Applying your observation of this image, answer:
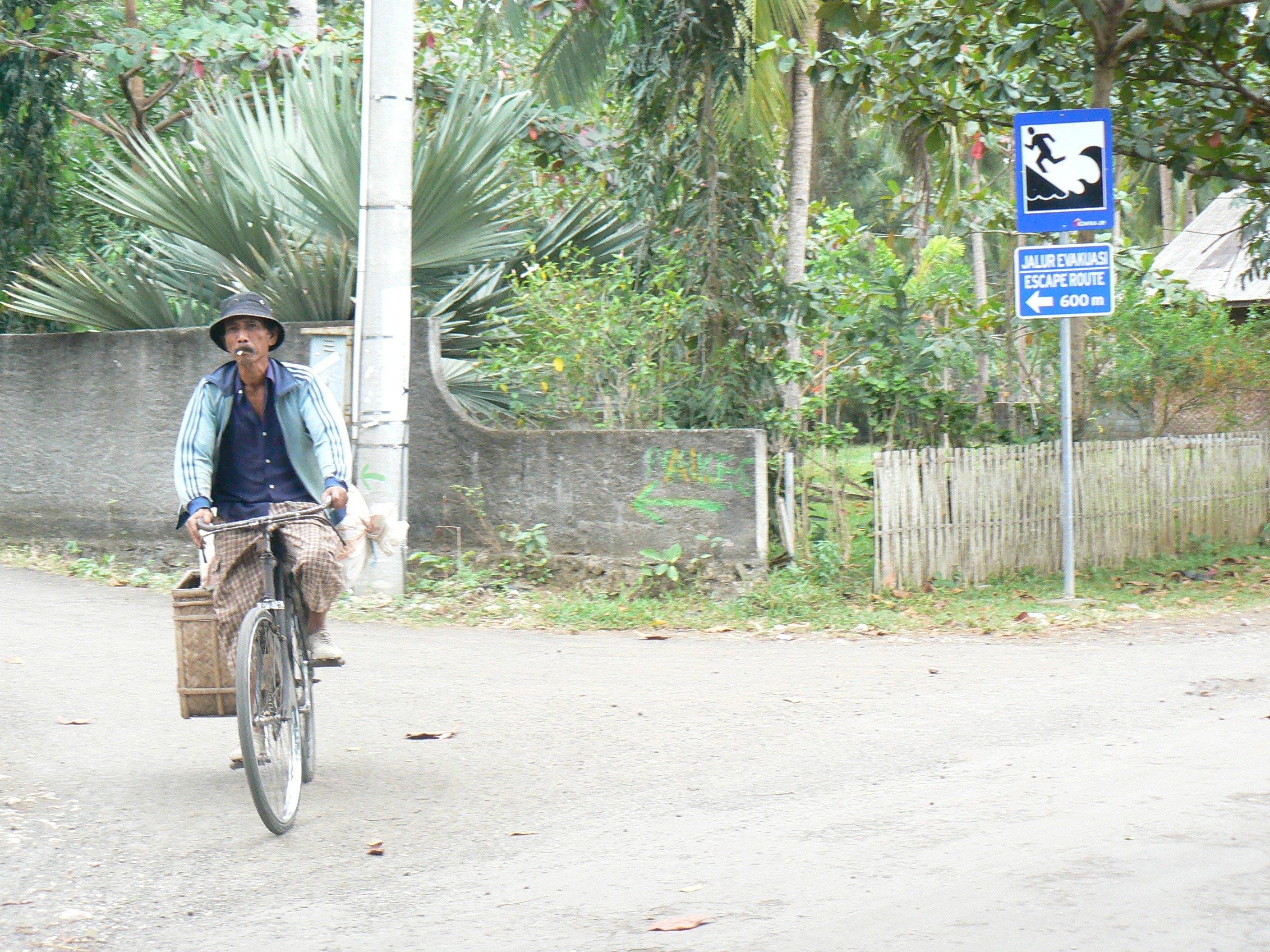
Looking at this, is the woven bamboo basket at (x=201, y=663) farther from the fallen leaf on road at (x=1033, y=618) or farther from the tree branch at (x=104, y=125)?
the tree branch at (x=104, y=125)

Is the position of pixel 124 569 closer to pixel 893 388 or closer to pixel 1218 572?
pixel 893 388

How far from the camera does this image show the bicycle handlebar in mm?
4941

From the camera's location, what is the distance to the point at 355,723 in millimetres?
6496

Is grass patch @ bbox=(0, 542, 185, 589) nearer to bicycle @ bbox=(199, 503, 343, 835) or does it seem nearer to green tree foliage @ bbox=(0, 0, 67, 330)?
green tree foliage @ bbox=(0, 0, 67, 330)

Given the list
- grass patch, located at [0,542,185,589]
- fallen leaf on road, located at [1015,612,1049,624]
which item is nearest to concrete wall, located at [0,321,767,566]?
grass patch, located at [0,542,185,589]

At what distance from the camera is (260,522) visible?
195 inches

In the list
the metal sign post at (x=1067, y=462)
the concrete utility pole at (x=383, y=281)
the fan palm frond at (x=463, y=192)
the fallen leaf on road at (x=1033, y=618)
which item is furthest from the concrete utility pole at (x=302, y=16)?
the fallen leaf on road at (x=1033, y=618)

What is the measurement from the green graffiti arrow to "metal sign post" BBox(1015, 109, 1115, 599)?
2.59 metres

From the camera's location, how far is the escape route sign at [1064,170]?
9.45 metres

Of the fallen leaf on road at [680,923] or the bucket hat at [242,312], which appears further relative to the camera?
the bucket hat at [242,312]

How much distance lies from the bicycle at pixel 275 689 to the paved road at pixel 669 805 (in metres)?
0.15

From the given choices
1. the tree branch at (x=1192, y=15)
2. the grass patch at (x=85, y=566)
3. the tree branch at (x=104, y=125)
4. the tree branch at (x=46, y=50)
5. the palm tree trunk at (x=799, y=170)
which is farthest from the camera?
the palm tree trunk at (x=799, y=170)

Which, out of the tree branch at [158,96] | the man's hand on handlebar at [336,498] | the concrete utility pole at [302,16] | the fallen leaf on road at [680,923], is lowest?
the fallen leaf on road at [680,923]

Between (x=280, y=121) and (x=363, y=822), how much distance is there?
842 cm
